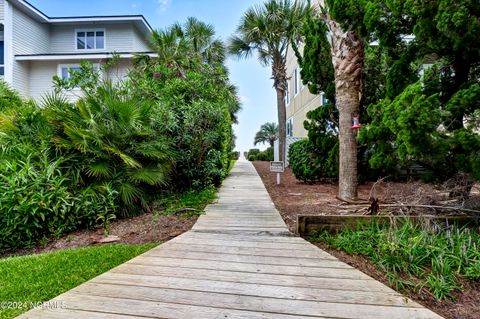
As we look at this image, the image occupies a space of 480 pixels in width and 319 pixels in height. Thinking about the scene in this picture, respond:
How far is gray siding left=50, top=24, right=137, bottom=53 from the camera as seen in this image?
15930 mm

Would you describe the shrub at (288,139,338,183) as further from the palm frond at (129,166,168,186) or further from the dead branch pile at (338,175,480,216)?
the palm frond at (129,166,168,186)

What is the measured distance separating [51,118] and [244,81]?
648 inches

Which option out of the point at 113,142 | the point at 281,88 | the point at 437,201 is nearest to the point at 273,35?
the point at 281,88

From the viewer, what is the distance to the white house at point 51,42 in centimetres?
1402

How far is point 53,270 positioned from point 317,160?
6805 mm

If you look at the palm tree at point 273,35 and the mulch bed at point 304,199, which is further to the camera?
the palm tree at point 273,35

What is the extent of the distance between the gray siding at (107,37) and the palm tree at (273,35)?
6905mm

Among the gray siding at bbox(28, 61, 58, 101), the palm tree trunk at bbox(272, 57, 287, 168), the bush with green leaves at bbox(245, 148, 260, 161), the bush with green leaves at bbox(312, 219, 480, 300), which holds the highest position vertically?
the gray siding at bbox(28, 61, 58, 101)

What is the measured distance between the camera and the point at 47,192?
14.1 ft

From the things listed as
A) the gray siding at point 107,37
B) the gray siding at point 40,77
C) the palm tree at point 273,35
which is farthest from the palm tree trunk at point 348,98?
the gray siding at point 40,77

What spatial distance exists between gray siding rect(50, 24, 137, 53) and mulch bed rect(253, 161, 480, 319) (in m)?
12.9

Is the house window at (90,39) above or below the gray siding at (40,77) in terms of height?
above

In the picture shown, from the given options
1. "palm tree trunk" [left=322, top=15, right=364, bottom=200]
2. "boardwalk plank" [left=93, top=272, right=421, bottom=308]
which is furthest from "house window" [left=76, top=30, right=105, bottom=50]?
"boardwalk plank" [left=93, top=272, right=421, bottom=308]

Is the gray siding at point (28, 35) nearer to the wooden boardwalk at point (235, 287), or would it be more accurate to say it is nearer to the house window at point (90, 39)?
the house window at point (90, 39)
